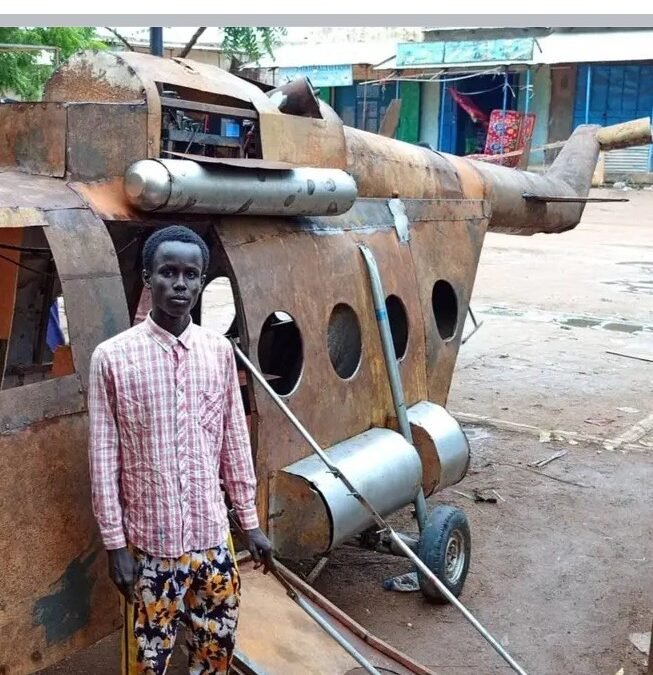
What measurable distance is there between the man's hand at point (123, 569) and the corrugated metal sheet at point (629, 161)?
33.5 m

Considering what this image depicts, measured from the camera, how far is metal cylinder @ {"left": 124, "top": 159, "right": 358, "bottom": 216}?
4344mm

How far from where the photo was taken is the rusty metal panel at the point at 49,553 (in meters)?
3.66

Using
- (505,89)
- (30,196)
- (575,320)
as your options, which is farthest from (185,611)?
(505,89)

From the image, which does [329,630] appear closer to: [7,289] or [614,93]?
[7,289]

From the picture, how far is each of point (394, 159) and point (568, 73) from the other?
29.5m

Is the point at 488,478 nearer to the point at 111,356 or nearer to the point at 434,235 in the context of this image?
the point at 434,235

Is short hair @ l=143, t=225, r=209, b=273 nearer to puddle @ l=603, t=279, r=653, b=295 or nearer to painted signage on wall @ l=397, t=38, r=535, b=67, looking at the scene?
puddle @ l=603, t=279, r=653, b=295

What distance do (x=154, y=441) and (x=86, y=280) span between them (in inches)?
37.4

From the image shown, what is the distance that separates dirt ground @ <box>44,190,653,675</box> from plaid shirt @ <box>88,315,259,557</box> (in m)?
1.68

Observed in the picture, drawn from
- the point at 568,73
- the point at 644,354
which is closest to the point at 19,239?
the point at 644,354

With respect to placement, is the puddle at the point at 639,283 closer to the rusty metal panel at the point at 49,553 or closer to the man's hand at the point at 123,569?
the rusty metal panel at the point at 49,553

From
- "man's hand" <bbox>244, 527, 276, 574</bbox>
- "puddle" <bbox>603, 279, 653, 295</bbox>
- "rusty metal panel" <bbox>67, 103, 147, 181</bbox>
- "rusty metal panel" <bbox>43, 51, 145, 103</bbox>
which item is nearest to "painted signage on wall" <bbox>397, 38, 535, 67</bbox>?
"puddle" <bbox>603, 279, 653, 295</bbox>

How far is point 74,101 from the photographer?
4.85 m

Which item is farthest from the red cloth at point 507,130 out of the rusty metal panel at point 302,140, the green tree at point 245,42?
the rusty metal panel at point 302,140
